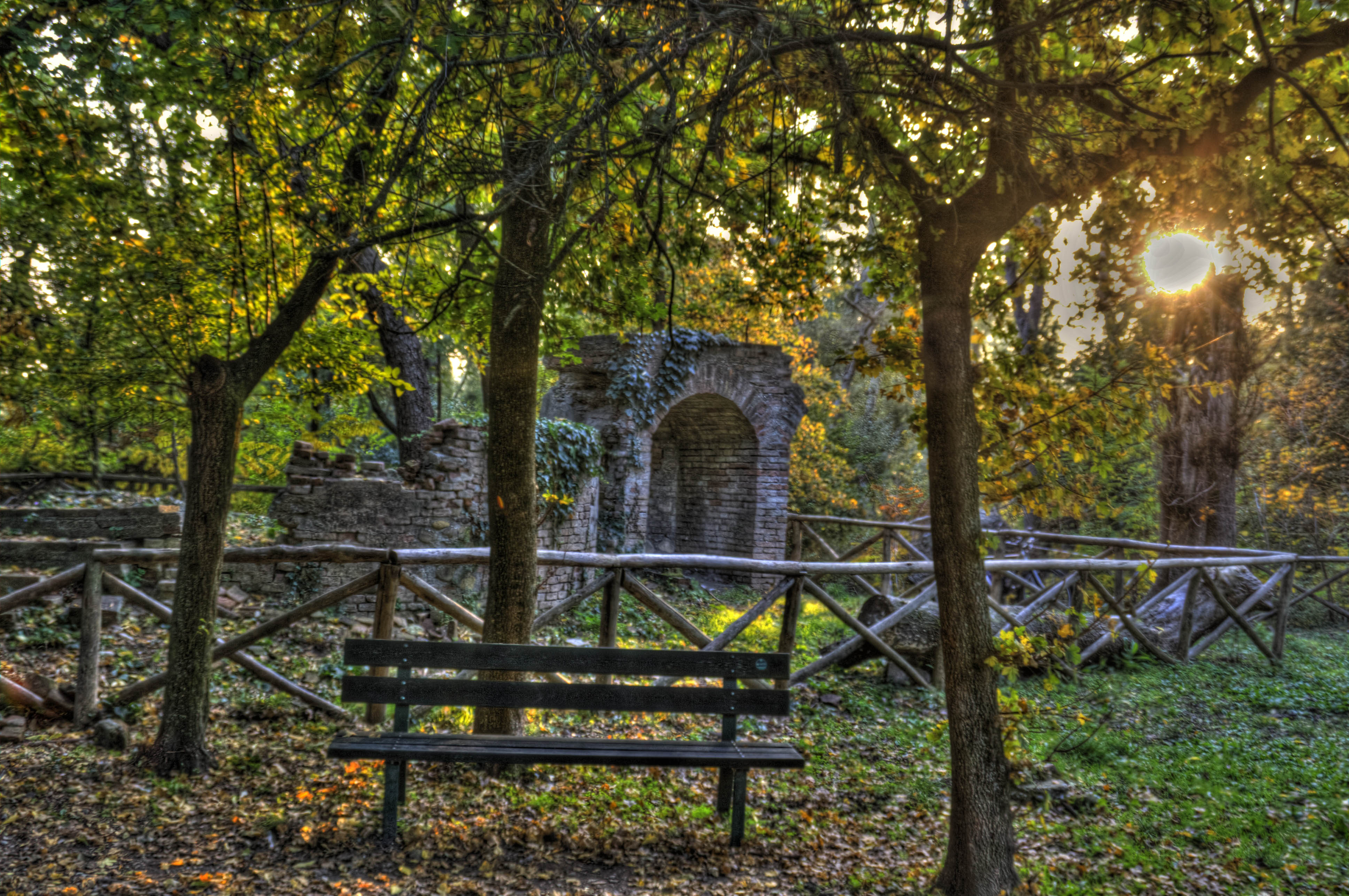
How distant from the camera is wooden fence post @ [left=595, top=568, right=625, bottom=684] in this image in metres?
4.90

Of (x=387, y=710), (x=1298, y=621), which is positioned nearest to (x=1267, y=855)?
(x=387, y=710)

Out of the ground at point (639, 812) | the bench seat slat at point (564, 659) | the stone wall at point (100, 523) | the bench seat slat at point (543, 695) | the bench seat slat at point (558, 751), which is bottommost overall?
the ground at point (639, 812)

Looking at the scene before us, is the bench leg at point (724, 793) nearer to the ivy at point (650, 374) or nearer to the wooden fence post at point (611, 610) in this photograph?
the wooden fence post at point (611, 610)

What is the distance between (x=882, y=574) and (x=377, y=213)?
4.98m

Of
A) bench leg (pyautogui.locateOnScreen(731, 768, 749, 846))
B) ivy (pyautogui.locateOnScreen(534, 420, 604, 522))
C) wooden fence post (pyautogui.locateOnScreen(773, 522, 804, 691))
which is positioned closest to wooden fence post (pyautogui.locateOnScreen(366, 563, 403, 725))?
bench leg (pyautogui.locateOnScreen(731, 768, 749, 846))

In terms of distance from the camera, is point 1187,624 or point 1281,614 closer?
point 1187,624

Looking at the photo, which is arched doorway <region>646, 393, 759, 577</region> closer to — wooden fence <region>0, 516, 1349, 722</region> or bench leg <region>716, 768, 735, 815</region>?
wooden fence <region>0, 516, 1349, 722</region>

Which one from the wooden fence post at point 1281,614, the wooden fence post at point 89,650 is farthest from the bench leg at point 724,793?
the wooden fence post at point 1281,614

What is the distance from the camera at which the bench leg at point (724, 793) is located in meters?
3.65

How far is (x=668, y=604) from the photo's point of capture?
6.52 m

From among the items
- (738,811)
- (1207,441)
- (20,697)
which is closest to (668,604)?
(738,811)

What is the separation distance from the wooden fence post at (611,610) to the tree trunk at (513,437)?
44.5 inches

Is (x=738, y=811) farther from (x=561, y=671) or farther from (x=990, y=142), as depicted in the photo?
(x=990, y=142)

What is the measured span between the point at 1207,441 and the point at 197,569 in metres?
11.2
